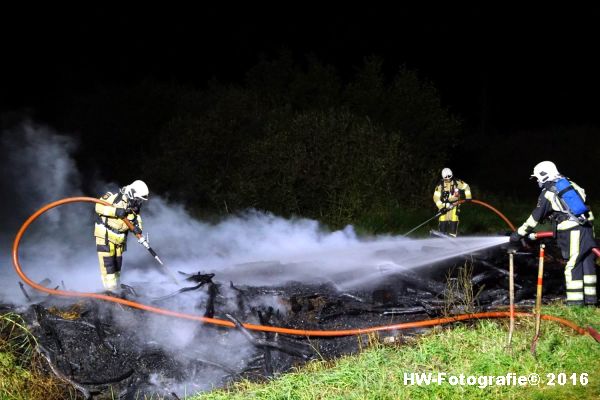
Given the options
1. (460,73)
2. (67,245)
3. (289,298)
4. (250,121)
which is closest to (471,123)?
(460,73)

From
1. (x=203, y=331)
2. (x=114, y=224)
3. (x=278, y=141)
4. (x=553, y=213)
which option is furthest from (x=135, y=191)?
(x=278, y=141)

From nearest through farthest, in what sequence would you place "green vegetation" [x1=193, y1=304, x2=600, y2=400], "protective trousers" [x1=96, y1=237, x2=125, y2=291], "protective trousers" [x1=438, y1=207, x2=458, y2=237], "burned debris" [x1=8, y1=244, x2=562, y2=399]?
"green vegetation" [x1=193, y1=304, x2=600, y2=400] < "burned debris" [x1=8, y1=244, x2=562, y2=399] < "protective trousers" [x1=96, y1=237, x2=125, y2=291] < "protective trousers" [x1=438, y1=207, x2=458, y2=237]

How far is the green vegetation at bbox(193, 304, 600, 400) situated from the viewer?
5551 mm

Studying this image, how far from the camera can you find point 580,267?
821 cm

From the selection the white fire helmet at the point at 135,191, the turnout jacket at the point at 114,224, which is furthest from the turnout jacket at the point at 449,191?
the turnout jacket at the point at 114,224

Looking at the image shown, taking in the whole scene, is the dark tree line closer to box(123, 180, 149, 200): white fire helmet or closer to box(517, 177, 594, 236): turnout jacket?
box(517, 177, 594, 236): turnout jacket

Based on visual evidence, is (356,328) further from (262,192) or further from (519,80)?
(519,80)

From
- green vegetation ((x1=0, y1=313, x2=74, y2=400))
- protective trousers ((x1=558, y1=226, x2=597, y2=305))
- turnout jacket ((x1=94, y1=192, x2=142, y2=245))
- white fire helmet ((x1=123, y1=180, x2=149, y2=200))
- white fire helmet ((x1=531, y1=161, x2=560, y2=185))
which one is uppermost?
white fire helmet ((x1=531, y1=161, x2=560, y2=185))

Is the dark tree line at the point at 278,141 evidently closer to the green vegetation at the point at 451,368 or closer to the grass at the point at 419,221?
the grass at the point at 419,221

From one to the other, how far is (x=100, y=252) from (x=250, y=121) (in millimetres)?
9213

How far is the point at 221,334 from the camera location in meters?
7.53

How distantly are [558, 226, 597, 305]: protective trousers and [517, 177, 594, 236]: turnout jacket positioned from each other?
4.4 inches

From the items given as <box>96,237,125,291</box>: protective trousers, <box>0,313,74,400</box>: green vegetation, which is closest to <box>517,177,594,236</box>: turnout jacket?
<box>96,237,125,291</box>: protective trousers

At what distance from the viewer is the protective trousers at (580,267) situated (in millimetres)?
8133
